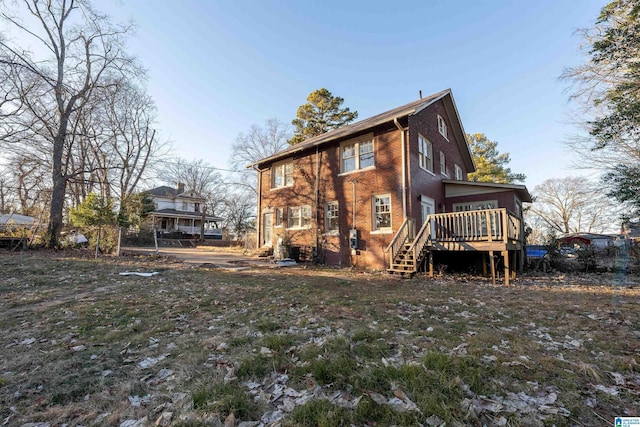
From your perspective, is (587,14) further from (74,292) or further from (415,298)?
(74,292)

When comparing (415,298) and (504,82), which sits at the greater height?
(504,82)

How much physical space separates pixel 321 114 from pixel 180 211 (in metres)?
24.0

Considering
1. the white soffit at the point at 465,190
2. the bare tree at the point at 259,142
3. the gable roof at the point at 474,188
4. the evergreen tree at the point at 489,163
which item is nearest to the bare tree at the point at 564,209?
the evergreen tree at the point at 489,163

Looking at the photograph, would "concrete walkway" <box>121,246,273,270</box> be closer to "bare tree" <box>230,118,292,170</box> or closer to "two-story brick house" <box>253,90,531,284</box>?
"two-story brick house" <box>253,90,531,284</box>

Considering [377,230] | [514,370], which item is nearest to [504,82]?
[377,230]

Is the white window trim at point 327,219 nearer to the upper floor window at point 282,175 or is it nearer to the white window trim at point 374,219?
the white window trim at point 374,219

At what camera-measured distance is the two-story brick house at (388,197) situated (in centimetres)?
999

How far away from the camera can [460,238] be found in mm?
9727

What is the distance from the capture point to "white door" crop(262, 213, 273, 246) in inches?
665

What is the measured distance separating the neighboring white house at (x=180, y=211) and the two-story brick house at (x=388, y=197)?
24444 millimetres

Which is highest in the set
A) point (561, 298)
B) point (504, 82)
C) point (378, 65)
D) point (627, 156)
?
point (378, 65)

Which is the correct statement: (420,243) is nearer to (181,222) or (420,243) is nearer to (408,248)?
(408,248)

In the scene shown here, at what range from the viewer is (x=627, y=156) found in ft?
42.8

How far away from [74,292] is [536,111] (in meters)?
19.9
